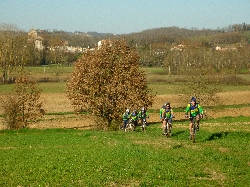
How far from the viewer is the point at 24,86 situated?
43938mm

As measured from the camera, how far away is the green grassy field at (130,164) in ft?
41.6

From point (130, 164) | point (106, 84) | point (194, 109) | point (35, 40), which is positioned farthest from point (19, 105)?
point (35, 40)

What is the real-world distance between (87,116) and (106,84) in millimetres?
14346

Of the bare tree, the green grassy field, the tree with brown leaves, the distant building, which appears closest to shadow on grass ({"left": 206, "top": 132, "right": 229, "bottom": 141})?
the green grassy field

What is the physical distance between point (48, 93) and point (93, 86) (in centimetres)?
4527

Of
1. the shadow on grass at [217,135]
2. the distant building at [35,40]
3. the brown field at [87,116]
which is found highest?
the distant building at [35,40]

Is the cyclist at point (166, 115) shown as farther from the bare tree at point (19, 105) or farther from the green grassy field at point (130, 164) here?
the bare tree at point (19, 105)

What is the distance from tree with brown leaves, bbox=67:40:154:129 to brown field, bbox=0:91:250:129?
585 cm

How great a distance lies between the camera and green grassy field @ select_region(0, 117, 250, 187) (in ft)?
41.6

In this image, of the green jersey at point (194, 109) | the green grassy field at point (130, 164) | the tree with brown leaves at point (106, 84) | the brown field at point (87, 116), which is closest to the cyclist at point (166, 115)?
the green jersey at point (194, 109)

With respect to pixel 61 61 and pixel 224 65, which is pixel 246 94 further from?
pixel 61 61

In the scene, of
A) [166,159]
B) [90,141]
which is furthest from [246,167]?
[90,141]

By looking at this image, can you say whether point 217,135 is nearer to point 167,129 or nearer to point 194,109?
point 194,109

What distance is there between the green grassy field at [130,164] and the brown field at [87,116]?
76.6 feet
